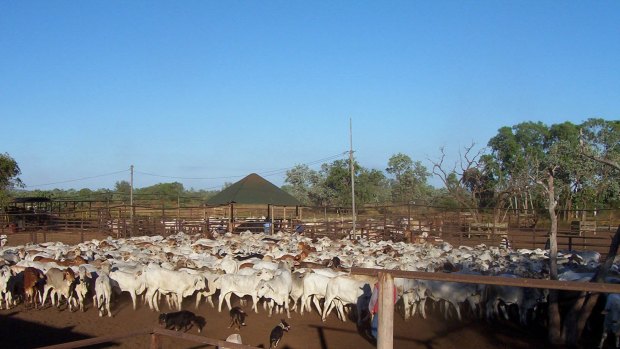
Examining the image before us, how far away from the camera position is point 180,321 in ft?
33.0

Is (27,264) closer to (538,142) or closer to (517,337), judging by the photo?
(517,337)

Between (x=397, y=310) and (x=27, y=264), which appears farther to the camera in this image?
(x=27, y=264)

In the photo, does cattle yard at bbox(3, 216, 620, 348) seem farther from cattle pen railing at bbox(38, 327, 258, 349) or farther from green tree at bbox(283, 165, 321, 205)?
green tree at bbox(283, 165, 321, 205)

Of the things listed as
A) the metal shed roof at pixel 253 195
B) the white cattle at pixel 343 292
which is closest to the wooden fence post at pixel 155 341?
the white cattle at pixel 343 292

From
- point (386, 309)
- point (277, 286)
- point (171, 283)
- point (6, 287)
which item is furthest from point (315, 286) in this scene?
point (386, 309)

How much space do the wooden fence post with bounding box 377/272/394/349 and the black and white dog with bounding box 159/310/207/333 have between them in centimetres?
744

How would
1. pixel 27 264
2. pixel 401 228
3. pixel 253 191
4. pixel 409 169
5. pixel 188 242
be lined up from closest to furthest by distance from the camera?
pixel 27 264, pixel 188 242, pixel 401 228, pixel 253 191, pixel 409 169

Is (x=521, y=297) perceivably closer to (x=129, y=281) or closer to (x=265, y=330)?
(x=265, y=330)

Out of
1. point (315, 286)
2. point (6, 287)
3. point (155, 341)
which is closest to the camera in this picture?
point (155, 341)

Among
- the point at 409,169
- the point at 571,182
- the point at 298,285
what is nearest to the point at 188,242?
the point at 298,285

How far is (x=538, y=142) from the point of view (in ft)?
168

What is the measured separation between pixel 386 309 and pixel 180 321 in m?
7.67

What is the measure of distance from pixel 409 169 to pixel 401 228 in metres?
33.2

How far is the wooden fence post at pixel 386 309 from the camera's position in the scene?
3.21 metres
